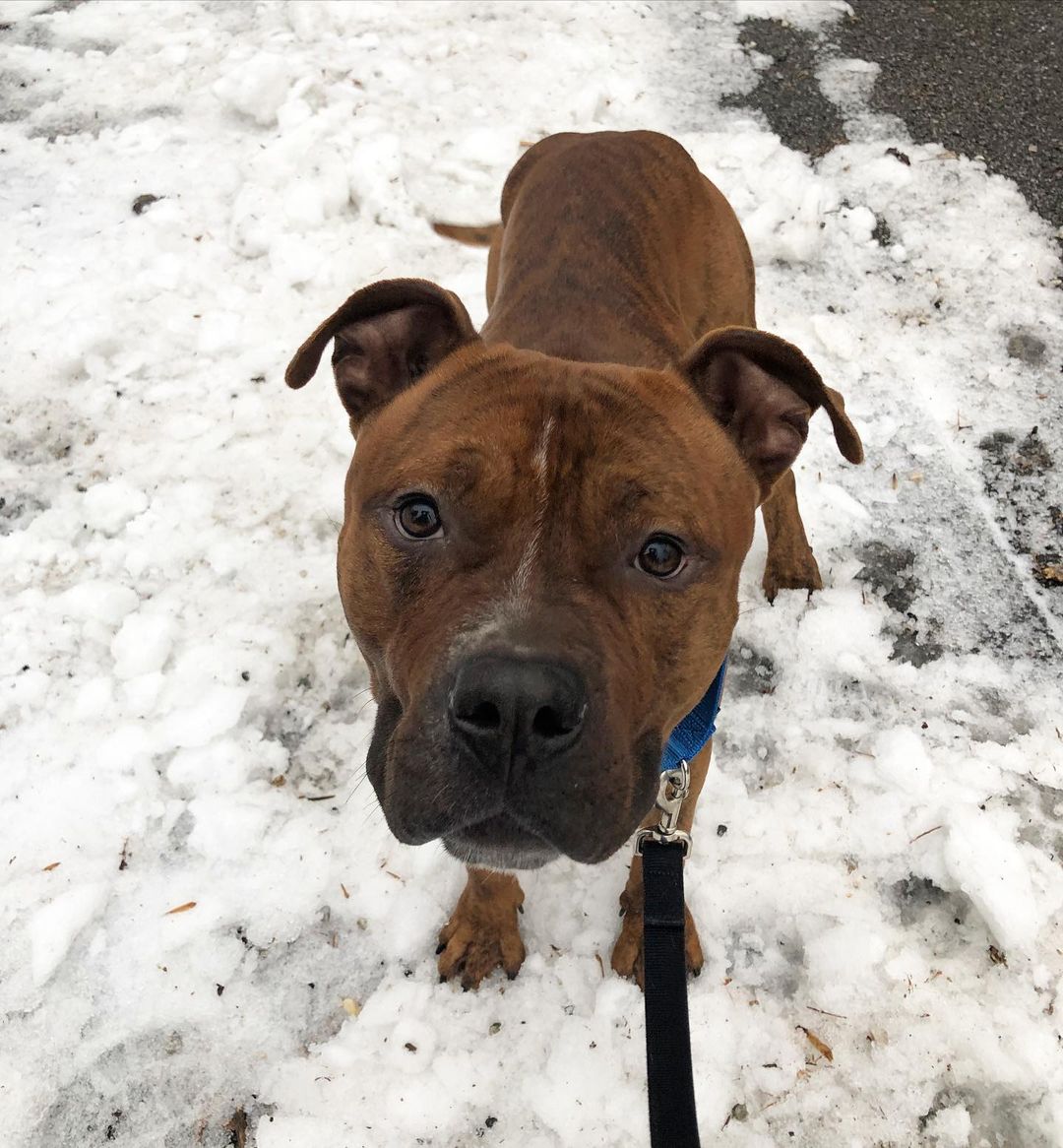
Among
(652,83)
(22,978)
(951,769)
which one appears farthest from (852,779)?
(652,83)

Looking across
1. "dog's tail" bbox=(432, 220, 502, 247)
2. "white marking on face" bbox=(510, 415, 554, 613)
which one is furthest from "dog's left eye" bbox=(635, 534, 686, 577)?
"dog's tail" bbox=(432, 220, 502, 247)

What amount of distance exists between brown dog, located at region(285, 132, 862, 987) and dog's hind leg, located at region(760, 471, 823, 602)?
41.2 inches

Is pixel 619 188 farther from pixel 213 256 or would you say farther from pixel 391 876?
pixel 391 876

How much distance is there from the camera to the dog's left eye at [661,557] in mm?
2631

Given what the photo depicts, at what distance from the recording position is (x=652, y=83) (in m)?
7.05

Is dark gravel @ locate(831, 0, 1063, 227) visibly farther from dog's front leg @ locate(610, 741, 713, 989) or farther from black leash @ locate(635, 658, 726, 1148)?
black leash @ locate(635, 658, 726, 1148)

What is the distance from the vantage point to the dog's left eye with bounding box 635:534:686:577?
2.63 metres

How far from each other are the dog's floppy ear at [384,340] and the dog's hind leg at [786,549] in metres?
1.96

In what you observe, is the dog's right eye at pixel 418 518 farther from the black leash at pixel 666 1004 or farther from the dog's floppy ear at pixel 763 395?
the black leash at pixel 666 1004

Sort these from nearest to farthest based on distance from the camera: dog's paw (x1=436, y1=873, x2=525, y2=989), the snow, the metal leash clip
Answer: the metal leash clip → the snow → dog's paw (x1=436, y1=873, x2=525, y2=989)

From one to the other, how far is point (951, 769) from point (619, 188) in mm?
3026

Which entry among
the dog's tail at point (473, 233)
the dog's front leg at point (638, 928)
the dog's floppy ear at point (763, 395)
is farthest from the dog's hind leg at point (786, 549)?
the dog's tail at point (473, 233)

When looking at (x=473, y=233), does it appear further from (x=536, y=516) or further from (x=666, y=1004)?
(x=666, y=1004)

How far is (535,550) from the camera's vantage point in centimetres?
248
